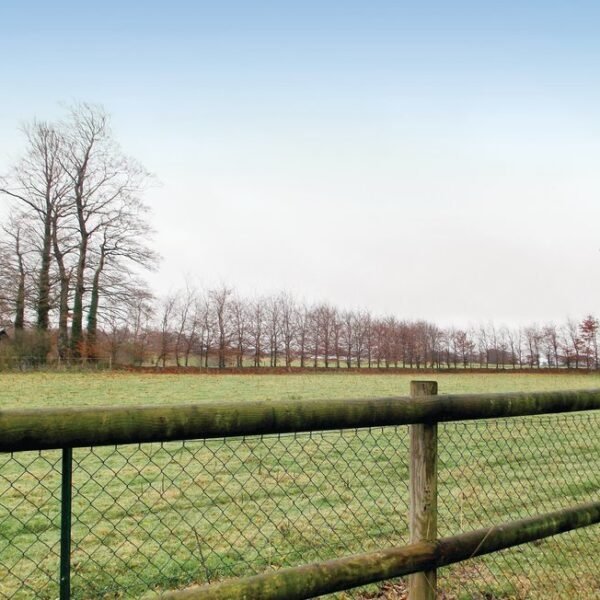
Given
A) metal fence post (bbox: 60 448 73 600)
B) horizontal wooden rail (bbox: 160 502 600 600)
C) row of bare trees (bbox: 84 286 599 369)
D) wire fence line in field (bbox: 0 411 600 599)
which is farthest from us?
row of bare trees (bbox: 84 286 599 369)

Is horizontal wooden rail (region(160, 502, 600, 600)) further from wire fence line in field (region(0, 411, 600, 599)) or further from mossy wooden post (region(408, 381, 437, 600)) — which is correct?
wire fence line in field (region(0, 411, 600, 599))

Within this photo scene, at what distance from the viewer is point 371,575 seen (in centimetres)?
227

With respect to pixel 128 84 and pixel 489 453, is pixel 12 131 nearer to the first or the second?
pixel 128 84

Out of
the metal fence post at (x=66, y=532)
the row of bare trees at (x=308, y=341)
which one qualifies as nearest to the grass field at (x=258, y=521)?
the metal fence post at (x=66, y=532)

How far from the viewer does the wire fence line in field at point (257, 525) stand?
399 cm

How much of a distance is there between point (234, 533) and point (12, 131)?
129ft

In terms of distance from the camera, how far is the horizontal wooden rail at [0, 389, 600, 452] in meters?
1.69

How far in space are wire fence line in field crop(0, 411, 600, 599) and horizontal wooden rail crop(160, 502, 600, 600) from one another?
566 millimetres

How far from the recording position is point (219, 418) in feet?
6.52

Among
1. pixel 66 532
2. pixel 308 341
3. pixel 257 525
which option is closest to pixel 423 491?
pixel 66 532

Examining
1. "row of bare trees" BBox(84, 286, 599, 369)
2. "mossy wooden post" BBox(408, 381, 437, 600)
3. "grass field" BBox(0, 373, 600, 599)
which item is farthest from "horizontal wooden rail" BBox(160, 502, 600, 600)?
"row of bare trees" BBox(84, 286, 599, 369)

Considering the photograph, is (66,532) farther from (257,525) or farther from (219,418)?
(257,525)

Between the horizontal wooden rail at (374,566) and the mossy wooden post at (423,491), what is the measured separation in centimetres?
8

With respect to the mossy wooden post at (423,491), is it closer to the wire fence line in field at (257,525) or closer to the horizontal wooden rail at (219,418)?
the horizontal wooden rail at (219,418)
